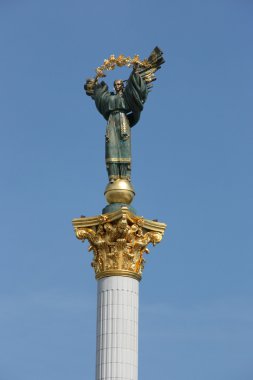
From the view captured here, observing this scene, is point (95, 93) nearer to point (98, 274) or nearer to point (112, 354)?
point (98, 274)

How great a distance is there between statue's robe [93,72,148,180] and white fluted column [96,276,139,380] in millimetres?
4860

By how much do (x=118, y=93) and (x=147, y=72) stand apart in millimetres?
1500

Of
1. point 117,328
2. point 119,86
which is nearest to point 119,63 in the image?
point 119,86

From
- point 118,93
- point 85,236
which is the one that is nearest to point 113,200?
point 85,236

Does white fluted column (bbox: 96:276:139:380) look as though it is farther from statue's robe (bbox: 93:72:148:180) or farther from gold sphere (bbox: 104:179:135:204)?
statue's robe (bbox: 93:72:148:180)

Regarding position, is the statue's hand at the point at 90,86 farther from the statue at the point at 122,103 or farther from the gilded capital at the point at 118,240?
the gilded capital at the point at 118,240

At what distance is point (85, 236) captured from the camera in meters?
38.9

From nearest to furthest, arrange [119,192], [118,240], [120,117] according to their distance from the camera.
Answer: [118,240], [119,192], [120,117]

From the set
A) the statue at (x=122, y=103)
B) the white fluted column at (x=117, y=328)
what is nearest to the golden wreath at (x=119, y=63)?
the statue at (x=122, y=103)

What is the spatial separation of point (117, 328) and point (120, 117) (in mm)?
9130

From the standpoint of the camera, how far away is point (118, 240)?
3825 centimetres

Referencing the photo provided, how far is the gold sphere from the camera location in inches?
1558

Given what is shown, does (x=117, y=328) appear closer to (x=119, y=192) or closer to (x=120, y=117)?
(x=119, y=192)

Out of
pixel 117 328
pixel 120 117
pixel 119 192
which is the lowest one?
pixel 117 328
